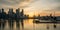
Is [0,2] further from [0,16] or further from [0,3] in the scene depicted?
[0,16]

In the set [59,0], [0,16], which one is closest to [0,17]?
[0,16]

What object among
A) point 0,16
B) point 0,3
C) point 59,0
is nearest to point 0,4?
point 0,3

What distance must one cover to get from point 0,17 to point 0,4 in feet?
45.4

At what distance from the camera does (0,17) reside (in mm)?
23438

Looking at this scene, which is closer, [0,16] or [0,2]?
[0,2]

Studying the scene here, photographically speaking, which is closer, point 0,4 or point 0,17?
point 0,4

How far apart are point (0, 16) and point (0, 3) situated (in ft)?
44.5

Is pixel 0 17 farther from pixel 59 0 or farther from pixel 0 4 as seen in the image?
pixel 59 0

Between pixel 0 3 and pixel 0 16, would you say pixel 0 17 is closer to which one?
pixel 0 16

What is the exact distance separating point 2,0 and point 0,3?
12.6 inches

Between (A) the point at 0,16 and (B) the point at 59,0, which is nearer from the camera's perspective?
(B) the point at 59,0

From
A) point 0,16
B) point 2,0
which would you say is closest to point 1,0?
point 2,0

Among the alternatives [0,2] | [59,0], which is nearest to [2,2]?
[0,2]

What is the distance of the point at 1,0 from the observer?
9477 mm
